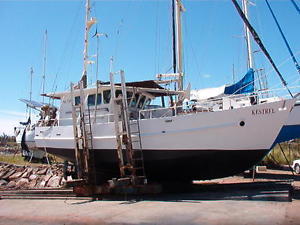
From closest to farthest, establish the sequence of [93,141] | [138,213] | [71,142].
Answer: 1. [138,213]
2. [93,141]
3. [71,142]

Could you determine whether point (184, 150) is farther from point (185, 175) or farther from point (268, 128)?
point (268, 128)

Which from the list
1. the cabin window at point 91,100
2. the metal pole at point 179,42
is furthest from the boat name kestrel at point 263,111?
the cabin window at point 91,100

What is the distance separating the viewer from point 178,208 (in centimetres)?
843

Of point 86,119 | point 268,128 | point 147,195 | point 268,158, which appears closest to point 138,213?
point 147,195

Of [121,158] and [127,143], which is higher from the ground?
[127,143]

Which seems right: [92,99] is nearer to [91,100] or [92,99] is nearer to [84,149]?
[91,100]

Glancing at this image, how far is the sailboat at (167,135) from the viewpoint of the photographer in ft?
32.6

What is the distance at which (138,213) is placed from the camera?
A: 8062 millimetres

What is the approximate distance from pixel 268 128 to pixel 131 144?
14.6 feet

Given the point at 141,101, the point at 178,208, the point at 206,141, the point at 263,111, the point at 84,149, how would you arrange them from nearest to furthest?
1. the point at 178,208
2. the point at 263,111
3. the point at 206,141
4. the point at 84,149
5. the point at 141,101

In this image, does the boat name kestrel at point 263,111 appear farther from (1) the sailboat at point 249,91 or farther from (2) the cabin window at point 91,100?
(2) the cabin window at point 91,100

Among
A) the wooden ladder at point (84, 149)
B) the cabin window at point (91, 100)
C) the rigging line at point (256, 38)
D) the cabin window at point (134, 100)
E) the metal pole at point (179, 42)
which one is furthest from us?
the metal pole at point (179, 42)

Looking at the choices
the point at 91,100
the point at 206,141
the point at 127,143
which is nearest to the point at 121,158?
the point at 127,143

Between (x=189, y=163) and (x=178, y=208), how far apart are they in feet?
8.47
